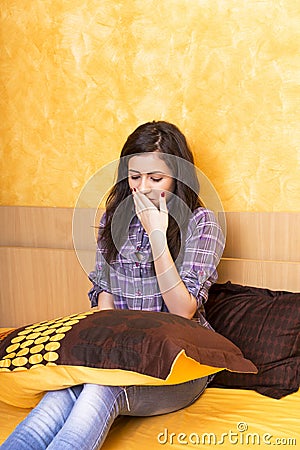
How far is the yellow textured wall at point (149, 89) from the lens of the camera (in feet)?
6.97

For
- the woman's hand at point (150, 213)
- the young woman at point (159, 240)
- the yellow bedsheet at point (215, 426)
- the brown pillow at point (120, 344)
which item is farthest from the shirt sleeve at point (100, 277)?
the yellow bedsheet at point (215, 426)

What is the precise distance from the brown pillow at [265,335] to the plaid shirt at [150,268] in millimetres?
98

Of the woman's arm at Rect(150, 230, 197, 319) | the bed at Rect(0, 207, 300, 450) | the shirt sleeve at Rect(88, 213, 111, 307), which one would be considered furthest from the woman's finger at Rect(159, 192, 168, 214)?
the bed at Rect(0, 207, 300, 450)

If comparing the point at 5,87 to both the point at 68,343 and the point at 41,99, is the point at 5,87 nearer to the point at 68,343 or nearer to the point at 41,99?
the point at 41,99

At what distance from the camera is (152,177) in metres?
1.93

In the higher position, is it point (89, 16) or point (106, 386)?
point (89, 16)

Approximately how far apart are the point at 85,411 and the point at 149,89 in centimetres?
125

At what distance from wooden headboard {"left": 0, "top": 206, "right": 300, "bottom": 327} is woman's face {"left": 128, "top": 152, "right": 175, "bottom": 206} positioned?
0.37m

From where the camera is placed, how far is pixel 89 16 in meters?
2.40

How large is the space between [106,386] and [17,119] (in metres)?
1.39

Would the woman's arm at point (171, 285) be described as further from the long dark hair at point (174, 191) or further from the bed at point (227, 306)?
the bed at point (227, 306)

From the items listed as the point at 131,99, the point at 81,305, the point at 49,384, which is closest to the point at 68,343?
the point at 49,384

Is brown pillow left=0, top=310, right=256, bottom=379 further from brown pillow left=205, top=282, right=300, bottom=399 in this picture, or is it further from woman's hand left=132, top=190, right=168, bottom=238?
woman's hand left=132, top=190, right=168, bottom=238

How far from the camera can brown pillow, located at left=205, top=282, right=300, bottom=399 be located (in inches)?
72.8
